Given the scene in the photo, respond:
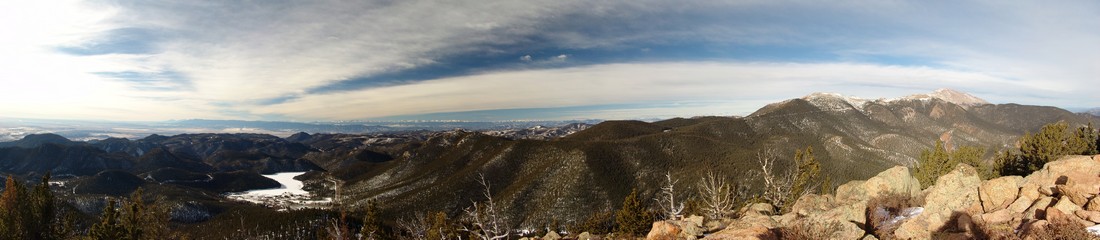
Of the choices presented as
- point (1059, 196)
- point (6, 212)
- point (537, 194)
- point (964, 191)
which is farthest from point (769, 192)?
point (537, 194)

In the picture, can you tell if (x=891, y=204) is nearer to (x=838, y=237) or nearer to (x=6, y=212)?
(x=838, y=237)

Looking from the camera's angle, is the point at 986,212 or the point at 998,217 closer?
the point at 998,217

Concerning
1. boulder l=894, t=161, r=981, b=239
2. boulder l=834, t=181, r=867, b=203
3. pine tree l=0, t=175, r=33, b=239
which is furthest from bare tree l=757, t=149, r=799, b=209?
pine tree l=0, t=175, r=33, b=239

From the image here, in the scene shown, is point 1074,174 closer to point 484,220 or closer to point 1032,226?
point 1032,226

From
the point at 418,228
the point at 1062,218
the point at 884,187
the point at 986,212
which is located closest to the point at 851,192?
the point at 884,187

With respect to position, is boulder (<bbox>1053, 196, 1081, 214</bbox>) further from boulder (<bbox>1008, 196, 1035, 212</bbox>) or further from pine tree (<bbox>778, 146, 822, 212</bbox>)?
pine tree (<bbox>778, 146, 822, 212</bbox>)

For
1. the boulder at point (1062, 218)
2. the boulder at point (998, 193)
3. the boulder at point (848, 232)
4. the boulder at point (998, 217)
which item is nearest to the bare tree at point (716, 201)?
the boulder at point (998, 193)

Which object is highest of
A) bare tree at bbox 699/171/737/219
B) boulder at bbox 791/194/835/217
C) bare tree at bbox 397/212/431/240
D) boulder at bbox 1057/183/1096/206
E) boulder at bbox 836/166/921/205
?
boulder at bbox 1057/183/1096/206
